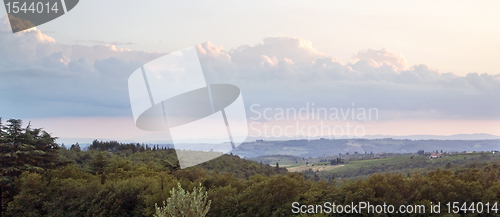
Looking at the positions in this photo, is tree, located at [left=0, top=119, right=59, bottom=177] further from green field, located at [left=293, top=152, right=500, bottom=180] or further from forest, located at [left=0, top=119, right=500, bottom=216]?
green field, located at [left=293, top=152, right=500, bottom=180]

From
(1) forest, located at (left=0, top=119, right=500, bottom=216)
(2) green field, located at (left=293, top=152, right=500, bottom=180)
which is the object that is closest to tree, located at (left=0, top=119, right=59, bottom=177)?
(1) forest, located at (left=0, top=119, right=500, bottom=216)

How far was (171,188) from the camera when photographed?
24.2 m

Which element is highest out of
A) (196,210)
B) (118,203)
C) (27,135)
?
(27,135)

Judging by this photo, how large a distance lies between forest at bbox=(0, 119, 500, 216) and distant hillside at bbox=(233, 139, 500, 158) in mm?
26059

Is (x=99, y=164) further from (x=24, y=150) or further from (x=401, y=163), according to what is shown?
(x=401, y=163)

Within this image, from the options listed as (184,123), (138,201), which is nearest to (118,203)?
(138,201)

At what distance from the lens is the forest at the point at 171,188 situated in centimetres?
1994

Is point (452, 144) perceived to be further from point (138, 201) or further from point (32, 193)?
point (32, 193)

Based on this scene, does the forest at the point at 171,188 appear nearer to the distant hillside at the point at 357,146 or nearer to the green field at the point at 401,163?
the green field at the point at 401,163

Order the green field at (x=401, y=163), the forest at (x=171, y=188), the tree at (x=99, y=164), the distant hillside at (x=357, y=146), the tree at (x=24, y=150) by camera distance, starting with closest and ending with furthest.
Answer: the forest at (x=171, y=188) < the tree at (x=24, y=150) < the tree at (x=99, y=164) < the green field at (x=401, y=163) < the distant hillside at (x=357, y=146)

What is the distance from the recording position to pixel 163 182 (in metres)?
26.8

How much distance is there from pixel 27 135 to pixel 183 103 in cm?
1962

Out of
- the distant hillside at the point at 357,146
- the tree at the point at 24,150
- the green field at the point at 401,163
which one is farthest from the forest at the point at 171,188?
the distant hillside at the point at 357,146

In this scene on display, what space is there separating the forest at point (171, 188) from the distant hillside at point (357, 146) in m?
26.1
